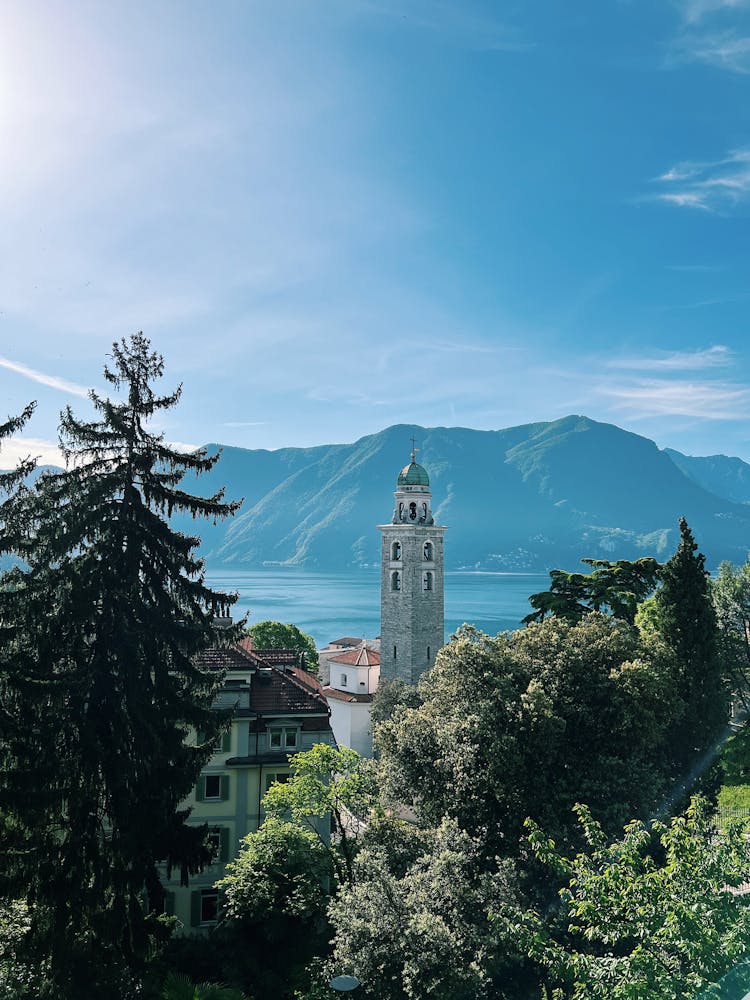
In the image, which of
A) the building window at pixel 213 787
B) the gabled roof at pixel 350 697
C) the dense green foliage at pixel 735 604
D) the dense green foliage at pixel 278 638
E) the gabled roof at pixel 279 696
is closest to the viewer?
the building window at pixel 213 787

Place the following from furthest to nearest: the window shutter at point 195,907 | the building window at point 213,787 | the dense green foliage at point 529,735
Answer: the building window at point 213,787
the window shutter at point 195,907
the dense green foliage at point 529,735

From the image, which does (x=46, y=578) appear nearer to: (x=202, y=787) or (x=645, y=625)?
(x=202, y=787)

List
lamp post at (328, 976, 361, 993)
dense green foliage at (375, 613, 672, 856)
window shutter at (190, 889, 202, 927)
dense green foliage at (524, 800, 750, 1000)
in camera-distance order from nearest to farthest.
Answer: dense green foliage at (524, 800, 750, 1000) < lamp post at (328, 976, 361, 993) < dense green foliage at (375, 613, 672, 856) < window shutter at (190, 889, 202, 927)

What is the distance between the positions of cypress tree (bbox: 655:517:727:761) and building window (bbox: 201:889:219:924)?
1572 cm

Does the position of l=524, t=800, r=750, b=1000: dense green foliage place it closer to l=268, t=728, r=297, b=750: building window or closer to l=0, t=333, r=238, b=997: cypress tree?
l=0, t=333, r=238, b=997: cypress tree

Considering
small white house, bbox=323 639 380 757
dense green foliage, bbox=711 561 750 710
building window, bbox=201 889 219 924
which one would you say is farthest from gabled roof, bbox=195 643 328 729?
dense green foliage, bbox=711 561 750 710

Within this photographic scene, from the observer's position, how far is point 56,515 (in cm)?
1300

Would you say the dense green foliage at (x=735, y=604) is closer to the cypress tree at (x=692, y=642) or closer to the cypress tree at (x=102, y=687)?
the cypress tree at (x=692, y=642)

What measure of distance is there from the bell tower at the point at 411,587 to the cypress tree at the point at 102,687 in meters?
36.4

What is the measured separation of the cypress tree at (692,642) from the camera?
82.2 ft

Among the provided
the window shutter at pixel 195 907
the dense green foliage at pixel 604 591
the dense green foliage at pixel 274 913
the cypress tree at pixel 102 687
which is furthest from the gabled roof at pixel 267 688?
the dense green foliage at pixel 604 591

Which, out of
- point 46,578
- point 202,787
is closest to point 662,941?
point 46,578

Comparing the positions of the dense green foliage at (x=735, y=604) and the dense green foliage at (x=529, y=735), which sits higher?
the dense green foliage at (x=735, y=604)

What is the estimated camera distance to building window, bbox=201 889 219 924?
20.7m
